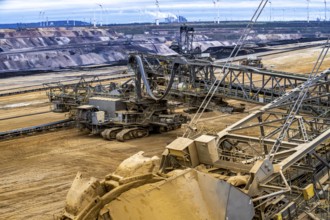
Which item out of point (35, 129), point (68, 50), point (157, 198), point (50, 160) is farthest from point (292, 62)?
point (157, 198)

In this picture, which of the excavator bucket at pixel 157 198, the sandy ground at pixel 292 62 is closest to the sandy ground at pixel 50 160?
the excavator bucket at pixel 157 198

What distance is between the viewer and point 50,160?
1035 inches

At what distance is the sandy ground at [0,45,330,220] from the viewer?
20.0 metres

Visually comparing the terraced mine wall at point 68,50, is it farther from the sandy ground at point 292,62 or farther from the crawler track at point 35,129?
the crawler track at point 35,129

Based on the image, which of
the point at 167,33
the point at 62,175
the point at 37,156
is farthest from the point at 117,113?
the point at 167,33

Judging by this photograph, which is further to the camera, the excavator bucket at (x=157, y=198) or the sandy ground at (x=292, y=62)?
the sandy ground at (x=292, y=62)

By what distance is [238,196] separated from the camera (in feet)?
35.8

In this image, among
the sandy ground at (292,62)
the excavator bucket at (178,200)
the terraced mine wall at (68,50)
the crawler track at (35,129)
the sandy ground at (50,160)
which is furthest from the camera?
the terraced mine wall at (68,50)

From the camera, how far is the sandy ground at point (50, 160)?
19953 mm

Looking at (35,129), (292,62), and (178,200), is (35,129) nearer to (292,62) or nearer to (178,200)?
(178,200)

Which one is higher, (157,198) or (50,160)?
(157,198)

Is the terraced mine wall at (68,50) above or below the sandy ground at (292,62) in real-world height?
above

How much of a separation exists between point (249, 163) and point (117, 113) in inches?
729

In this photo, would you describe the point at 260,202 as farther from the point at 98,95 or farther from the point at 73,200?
the point at 98,95
